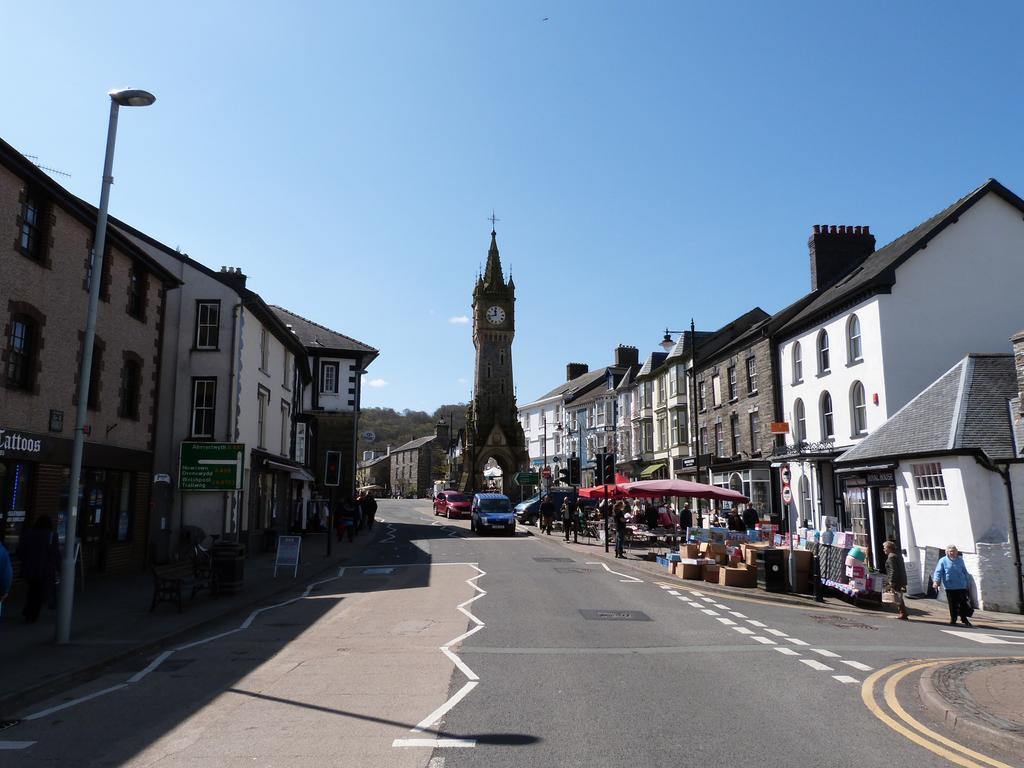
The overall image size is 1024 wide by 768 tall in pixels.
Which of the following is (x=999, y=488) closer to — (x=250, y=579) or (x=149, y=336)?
(x=250, y=579)

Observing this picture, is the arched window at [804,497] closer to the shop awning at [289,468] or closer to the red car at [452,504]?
the shop awning at [289,468]

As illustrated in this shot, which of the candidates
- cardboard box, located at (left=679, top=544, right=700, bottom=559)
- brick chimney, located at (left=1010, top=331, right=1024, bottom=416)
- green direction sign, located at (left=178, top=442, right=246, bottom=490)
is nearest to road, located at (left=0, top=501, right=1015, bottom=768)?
cardboard box, located at (left=679, top=544, right=700, bottom=559)

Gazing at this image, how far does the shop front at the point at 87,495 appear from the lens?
570 inches

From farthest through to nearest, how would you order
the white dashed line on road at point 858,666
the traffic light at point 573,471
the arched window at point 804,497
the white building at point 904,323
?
the traffic light at point 573,471
the arched window at point 804,497
the white building at point 904,323
the white dashed line on road at point 858,666

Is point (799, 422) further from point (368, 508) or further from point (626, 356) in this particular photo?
point (626, 356)

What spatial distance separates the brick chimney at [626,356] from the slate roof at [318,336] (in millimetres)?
31791

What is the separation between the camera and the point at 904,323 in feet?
77.9

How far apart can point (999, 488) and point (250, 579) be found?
1737 cm

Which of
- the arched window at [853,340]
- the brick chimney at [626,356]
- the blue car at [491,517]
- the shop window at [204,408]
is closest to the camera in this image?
the shop window at [204,408]

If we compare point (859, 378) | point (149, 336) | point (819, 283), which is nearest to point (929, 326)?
point (859, 378)

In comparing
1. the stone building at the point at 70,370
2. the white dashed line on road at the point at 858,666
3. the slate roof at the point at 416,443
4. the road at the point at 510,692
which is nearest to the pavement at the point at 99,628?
the road at the point at 510,692

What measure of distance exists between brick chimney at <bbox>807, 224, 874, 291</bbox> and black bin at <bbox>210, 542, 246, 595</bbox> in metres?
25.8

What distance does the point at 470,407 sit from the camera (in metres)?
78.2

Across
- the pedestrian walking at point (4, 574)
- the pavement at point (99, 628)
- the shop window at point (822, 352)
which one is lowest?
the pavement at point (99, 628)
